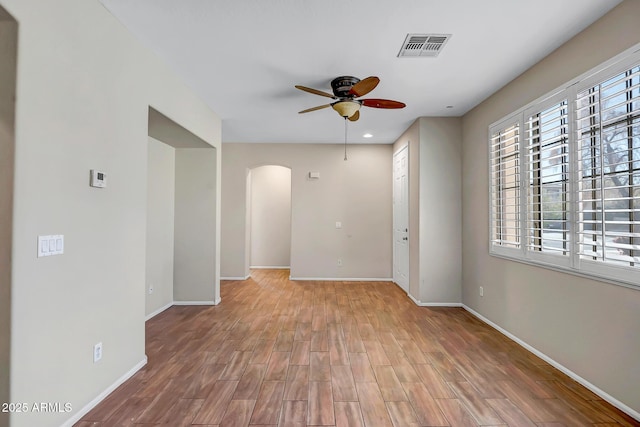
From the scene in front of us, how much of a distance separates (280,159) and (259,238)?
2.35m

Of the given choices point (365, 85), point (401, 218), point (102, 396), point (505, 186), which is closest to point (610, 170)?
point (505, 186)

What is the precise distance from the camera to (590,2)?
6.89 feet

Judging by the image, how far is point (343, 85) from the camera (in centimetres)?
319

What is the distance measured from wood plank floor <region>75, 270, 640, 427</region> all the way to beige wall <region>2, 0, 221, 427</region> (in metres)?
0.43

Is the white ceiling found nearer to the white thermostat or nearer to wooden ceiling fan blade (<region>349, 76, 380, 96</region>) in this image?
wooden ceiling fan blade (<region>349, 76, 380, 96</region>)

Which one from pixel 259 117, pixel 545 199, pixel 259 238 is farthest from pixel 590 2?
pixel 259 238

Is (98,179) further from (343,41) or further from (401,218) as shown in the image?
(401,218)

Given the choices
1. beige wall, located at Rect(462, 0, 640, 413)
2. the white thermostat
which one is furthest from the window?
the white thermostat

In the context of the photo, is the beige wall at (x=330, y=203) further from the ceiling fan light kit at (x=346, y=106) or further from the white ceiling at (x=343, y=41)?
the ceiling fan light kit at (x=346, y=106)

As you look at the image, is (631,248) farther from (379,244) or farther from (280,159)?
(280,159)

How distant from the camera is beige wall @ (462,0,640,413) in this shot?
209 cm

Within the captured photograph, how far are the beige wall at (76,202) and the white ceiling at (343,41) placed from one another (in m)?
0.47

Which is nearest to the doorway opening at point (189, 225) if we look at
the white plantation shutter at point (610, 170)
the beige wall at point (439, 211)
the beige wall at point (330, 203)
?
the beige wall at point (330, 203)

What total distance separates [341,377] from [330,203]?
4006mm
